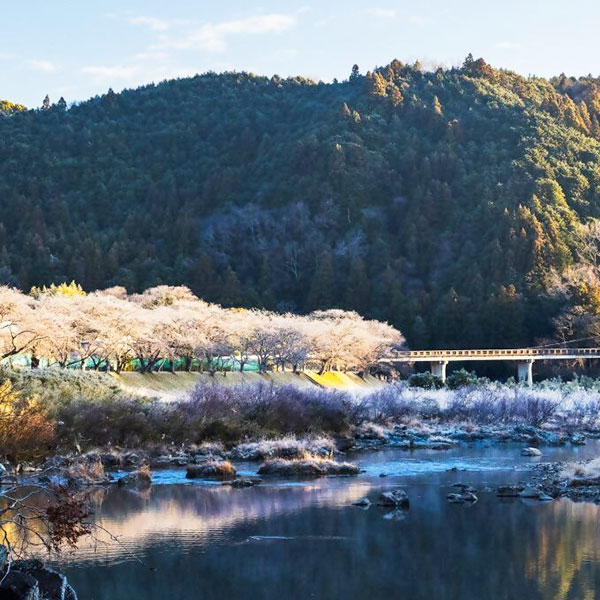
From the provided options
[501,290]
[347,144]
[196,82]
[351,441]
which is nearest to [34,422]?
[351,441]

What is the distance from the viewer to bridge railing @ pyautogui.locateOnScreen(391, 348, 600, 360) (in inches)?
3848

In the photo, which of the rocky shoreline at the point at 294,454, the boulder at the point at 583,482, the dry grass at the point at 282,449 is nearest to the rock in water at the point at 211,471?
the rocky shoreline at the point at 294,454

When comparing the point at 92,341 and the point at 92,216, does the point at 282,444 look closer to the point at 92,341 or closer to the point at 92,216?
the point at 92,341

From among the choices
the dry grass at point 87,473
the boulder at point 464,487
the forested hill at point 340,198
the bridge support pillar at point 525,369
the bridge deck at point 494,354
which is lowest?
the bridge support pillar at point 525,369

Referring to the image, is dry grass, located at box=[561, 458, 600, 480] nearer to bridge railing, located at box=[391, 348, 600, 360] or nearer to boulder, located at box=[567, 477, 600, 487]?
boulder, located at box=[567, 477, 600, 487]

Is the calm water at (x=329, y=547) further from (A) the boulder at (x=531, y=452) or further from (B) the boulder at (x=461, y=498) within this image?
(A) the boulder at (x=531, y=452)

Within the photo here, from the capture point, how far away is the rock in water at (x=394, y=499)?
24.9 m

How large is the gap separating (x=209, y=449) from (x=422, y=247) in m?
102

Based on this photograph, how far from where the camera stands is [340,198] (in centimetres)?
14150

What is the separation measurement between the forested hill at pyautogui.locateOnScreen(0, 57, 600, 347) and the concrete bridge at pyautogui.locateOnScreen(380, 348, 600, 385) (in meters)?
6.56

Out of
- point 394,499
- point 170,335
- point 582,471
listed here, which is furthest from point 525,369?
point 394,499

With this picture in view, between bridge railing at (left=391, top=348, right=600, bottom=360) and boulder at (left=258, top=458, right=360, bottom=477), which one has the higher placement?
bridge railing at (left=391, top=348, right=600, bottom=360)

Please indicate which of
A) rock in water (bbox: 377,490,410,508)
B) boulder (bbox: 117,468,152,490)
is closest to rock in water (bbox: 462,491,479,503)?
rock in water (bbox: 377,490,410,508)

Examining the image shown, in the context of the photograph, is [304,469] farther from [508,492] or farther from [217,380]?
[217,380]
